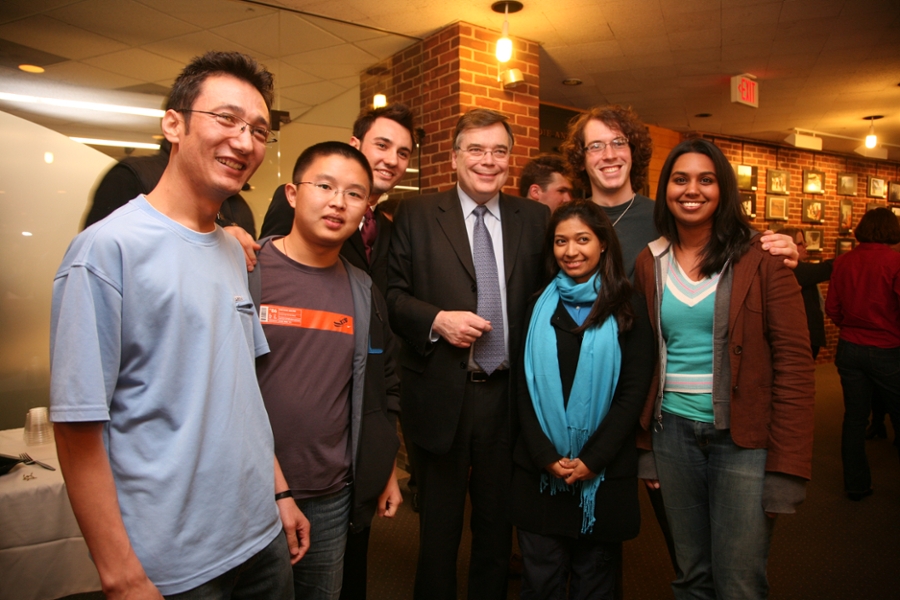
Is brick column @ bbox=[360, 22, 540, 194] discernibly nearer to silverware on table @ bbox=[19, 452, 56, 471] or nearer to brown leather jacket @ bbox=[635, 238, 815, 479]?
brown leather jacket @ bbox=[635, 238, 815, 479]

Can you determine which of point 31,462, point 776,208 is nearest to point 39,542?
point 31,462

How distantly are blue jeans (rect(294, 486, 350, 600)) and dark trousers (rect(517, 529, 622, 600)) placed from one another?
691 millimetres

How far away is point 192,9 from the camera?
139 inches

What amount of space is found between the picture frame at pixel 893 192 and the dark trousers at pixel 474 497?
11309 millimetres

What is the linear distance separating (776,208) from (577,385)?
8286 mm

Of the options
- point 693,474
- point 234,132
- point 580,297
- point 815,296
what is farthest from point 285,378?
point 815,296

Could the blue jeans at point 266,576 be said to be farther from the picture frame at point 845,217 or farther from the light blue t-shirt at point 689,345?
the picture frame at point 845,217

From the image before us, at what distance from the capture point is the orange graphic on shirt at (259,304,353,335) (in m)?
1.45

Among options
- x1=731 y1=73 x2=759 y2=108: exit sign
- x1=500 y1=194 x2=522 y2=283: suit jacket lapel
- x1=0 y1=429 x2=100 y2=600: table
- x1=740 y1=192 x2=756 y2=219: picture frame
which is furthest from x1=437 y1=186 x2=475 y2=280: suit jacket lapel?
x1=740 y1=192 x2=756 y2=219: picture frame

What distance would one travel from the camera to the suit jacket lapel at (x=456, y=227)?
204 cm

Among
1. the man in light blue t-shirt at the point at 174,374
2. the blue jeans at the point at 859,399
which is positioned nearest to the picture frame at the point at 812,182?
the blue jeans at the point at 859,399

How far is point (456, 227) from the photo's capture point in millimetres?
2082

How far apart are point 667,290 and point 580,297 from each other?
28 centimetres

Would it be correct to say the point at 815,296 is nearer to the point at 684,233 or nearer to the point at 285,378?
the point at 684,233
